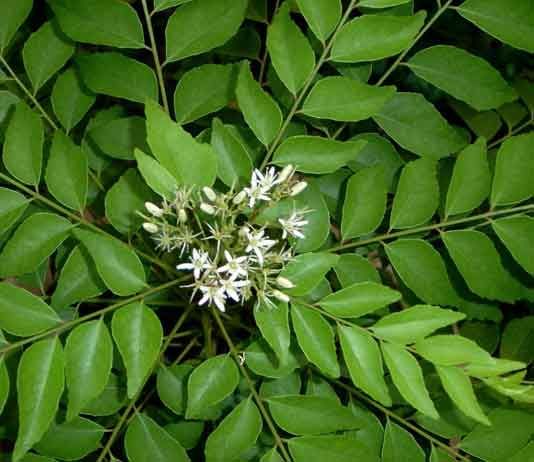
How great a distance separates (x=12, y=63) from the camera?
1217 mm

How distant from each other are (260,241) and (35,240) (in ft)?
1.09

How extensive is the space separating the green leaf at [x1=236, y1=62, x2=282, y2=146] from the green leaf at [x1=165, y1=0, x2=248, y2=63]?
0.12 meters

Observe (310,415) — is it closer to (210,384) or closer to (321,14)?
(210,384)

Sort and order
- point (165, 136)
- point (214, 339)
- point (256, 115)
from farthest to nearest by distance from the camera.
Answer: point (214, 339), point (256, 115), point (165, 136)

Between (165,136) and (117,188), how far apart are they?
232mm

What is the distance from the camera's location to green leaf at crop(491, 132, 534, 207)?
0.99 m

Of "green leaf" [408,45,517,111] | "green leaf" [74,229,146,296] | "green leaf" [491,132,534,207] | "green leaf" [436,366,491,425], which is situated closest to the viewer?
"green leaf" [436,366,491,425]

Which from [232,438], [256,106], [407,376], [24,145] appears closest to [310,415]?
[232,438]

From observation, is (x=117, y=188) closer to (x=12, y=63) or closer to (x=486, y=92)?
(x=12, y=63)

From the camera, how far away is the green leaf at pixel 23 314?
2.89 feet

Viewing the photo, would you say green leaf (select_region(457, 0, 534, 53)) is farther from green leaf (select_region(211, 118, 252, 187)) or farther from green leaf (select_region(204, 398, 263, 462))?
green leaf (select_region(204, 398, 263, 462))

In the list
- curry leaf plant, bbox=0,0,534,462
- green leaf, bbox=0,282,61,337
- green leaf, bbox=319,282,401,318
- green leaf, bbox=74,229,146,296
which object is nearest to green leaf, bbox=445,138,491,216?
curry leaf plant, bbox=0,0,534,462

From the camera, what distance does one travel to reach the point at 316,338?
876mm

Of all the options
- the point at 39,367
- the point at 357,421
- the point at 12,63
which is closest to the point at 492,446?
the point at 357,421
